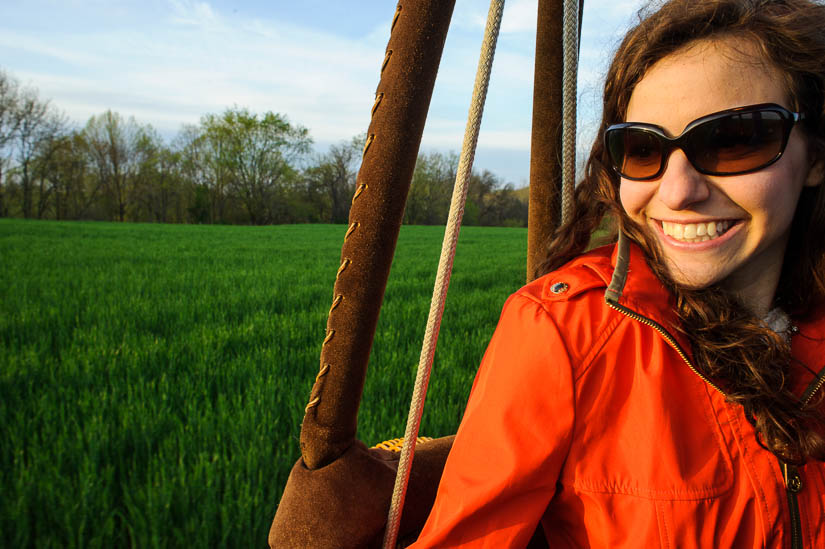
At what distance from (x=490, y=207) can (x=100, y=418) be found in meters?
54.3

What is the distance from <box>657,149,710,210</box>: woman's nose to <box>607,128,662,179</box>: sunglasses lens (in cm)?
3

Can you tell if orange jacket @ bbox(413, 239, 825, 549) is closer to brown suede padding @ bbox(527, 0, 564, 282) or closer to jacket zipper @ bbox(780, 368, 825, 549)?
jacket zipper @ bbox(780, 368, 825, 549)

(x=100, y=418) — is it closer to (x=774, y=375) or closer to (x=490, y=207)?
(x=774, y=375)

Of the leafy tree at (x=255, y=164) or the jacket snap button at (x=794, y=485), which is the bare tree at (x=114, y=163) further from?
the jacket snap button at (x=794, y=485)

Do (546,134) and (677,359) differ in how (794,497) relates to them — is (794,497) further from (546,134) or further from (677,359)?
(546,134)

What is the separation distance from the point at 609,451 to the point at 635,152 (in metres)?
0.59

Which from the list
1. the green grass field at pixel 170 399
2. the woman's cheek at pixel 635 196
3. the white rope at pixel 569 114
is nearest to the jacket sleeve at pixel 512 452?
the woman's cheek at pixel 635 196

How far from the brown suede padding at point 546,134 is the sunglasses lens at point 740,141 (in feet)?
1.59

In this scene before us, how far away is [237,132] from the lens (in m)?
51.3

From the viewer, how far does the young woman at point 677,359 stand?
0.92 m

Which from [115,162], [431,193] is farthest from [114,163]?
[431,193]

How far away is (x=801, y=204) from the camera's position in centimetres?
123

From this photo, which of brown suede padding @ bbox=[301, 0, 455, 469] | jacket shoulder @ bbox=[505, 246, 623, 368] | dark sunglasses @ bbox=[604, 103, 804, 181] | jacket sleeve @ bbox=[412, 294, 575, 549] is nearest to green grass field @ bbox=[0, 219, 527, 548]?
brown suede padding @ bbox=[301, 0, 455, 469]

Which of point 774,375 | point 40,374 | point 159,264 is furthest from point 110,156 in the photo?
point 774,375
